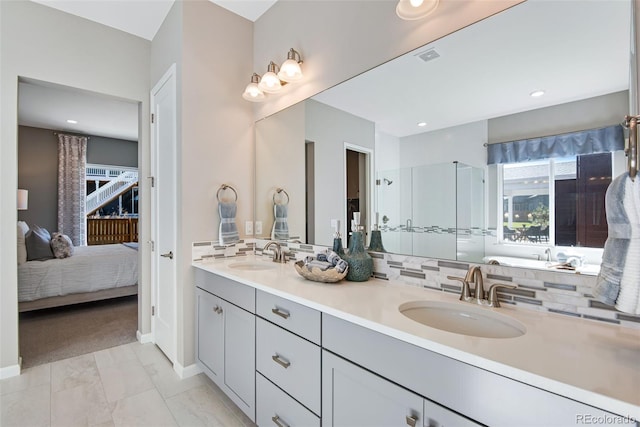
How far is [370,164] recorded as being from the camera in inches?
68.9

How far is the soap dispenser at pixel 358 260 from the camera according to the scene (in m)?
1.60

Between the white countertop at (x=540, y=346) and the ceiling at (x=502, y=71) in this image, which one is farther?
the ceiling at (x=502, y=71)

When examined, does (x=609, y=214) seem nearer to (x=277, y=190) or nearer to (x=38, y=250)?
(x=277, y=190)

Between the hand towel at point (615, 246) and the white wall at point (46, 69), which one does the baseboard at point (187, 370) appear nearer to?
the white wall at point (46, 69)

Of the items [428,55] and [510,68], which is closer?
[510,68]

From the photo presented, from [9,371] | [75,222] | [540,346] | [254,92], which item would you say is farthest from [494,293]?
[75,222]

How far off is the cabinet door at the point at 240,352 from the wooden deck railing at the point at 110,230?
19.4ft

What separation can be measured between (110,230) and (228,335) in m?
6.08

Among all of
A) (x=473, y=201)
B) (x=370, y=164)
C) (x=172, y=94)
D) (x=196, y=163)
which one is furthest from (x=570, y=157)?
(x=172, y=94)

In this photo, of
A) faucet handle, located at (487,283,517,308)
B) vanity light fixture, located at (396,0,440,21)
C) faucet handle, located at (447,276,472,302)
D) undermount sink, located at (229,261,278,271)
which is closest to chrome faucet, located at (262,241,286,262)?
undermount sink, located at (229,261,278,271)

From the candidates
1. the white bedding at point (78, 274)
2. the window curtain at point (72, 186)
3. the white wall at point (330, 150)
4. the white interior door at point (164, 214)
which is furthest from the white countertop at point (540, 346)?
the window curtain at point (72, 186)

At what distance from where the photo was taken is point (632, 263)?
2.35 ft

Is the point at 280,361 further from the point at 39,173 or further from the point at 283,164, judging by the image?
the point at 39,173

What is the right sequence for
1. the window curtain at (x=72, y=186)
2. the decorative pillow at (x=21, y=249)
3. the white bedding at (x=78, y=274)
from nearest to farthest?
the decorative pillow at (x=21, y=249)
the white bedding at (x=78, y=274)
the window curtain at (x=72, y=186)
